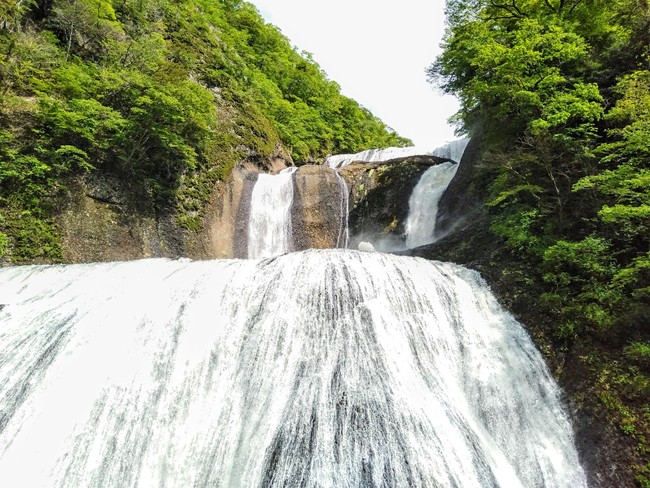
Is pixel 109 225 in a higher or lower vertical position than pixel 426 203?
lower

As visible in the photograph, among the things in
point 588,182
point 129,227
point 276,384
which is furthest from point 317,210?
point 276,384

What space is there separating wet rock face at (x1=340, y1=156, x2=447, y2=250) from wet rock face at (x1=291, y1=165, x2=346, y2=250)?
2.06 feet

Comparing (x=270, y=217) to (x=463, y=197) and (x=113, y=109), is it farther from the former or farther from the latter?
(x=463, y=197)

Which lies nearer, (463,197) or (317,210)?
(463,197)

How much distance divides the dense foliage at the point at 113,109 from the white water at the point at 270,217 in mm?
1820

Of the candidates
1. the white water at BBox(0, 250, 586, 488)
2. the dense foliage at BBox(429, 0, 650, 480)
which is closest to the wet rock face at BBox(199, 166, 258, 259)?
the white water at BBox(0, 250, 586, 488)

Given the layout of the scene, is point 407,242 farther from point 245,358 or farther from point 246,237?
point 245,358

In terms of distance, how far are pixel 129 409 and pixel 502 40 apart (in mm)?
12579

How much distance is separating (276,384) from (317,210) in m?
10.4

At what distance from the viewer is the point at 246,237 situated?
46.7 ft

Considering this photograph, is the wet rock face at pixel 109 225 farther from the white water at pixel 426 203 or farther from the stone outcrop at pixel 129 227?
the white water at pixel 426 203

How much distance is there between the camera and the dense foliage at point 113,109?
957cm

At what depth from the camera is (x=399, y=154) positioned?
21344mm

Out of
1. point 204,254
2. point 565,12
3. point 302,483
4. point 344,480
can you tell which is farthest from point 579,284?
point 204,254
